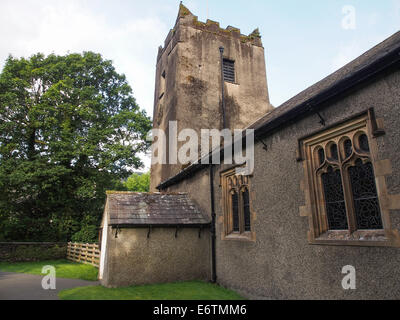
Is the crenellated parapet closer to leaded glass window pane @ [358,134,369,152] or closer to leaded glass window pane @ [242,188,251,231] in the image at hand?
leaded glass window pane @ [242,188,251,231]

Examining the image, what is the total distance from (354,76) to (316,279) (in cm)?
401

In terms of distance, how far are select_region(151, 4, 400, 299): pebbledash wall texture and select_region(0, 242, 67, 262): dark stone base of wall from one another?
15.4 m

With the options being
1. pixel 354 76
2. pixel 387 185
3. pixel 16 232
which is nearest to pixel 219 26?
pixel 354 76

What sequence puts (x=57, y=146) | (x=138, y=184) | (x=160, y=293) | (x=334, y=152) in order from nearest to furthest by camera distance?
(x=334, y=152) → (x=160, y=293) → (x=57, y=146) → (x=138, y=184)

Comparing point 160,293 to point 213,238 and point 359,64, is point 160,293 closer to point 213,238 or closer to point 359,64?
point 213,238

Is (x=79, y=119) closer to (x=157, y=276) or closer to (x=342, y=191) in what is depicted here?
(x=157, y=276)

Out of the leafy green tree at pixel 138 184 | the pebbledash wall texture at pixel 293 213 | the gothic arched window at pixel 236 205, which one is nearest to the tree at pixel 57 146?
the pebbledash wall texture at pixel 293 213

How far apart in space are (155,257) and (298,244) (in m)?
4.99

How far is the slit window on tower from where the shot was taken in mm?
18219

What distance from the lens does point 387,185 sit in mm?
4500

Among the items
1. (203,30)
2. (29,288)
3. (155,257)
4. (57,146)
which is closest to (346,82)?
(155,257)

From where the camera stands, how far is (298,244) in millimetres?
6012

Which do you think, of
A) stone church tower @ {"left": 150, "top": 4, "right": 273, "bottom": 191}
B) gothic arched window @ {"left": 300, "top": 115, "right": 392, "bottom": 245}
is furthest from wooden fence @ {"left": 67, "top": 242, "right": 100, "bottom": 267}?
gothic arched window @ {"left": 300, "top": 115, "right": 392, "bottom": 245}

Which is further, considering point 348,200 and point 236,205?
point 236,205
